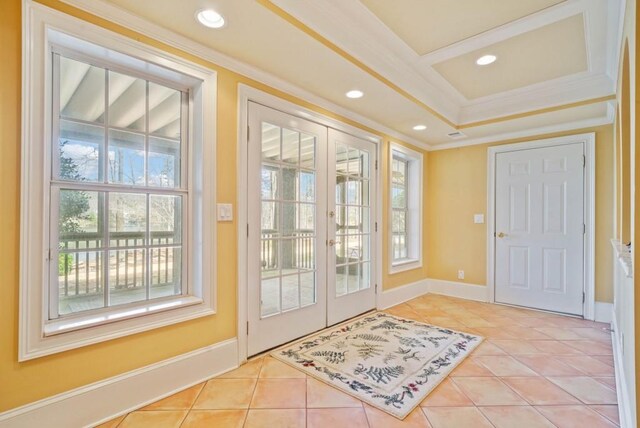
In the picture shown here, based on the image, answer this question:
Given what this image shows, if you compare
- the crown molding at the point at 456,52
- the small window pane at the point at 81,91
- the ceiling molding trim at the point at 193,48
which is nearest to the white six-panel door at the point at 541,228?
the crown molding at the point at 456,52

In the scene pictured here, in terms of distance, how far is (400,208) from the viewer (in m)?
4.43

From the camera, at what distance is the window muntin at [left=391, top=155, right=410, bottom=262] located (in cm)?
432

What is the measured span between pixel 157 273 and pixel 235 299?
1.89 feet

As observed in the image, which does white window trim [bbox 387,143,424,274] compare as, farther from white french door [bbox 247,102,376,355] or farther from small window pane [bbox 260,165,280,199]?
small window pane [bbox 260,165,280,199]

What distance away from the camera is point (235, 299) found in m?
2.35

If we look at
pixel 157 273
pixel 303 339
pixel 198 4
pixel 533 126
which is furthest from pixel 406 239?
pixel 198 4

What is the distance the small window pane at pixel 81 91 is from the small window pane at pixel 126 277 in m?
0.83

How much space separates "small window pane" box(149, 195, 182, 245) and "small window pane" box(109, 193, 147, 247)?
5cm

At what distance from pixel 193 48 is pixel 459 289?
4.34 metres

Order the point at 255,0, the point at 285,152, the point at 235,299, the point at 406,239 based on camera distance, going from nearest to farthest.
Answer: the point at 255,0, the point at 235,299, the point at 285,152, the point at 406,239

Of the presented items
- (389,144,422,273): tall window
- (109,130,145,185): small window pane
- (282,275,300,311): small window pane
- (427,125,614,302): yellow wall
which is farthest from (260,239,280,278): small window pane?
(427,125,614,302): yellow wall

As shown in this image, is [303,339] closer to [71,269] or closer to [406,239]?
[71,269]

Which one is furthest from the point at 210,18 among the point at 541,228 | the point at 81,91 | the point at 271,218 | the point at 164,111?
the point at 541,228

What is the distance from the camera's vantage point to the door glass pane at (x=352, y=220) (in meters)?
3.33
